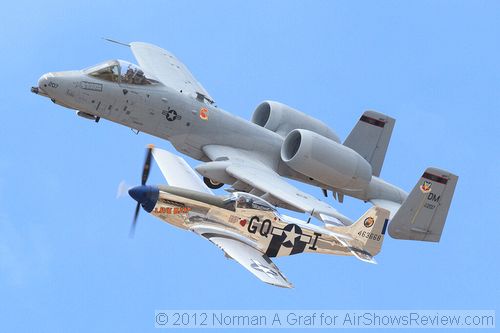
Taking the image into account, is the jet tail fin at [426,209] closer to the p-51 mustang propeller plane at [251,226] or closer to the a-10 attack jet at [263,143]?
the a-10 attack jet at [263,143]

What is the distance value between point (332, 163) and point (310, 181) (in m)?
1.14

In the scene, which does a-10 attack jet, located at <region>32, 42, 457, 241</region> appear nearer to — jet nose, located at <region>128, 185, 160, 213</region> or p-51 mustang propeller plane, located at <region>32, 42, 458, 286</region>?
p-51 mustang propeller plane, located at <region>32, 42, 458, 286</region>

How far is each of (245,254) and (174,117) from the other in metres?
6.57

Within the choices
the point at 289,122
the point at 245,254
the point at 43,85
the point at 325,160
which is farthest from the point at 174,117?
the point at 245,254

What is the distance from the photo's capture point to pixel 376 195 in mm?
33844

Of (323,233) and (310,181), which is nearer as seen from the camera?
(323,233)

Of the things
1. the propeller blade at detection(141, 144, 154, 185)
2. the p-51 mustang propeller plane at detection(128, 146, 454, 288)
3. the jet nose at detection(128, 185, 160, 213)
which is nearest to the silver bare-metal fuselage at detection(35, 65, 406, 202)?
the p-51 mustang propeller plane at detection(128, 146, 454, 288)

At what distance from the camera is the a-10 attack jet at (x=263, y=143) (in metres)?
30.8

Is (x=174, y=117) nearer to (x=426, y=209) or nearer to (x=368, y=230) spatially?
(x=368, y=230)

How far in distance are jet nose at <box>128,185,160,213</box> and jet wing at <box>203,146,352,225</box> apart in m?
4.05

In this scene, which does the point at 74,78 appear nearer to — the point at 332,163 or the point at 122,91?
the point at 122,91

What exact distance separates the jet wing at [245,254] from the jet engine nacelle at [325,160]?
533cm

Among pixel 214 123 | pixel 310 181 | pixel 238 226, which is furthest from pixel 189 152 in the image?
pixel 238 226

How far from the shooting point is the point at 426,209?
30688 mm
